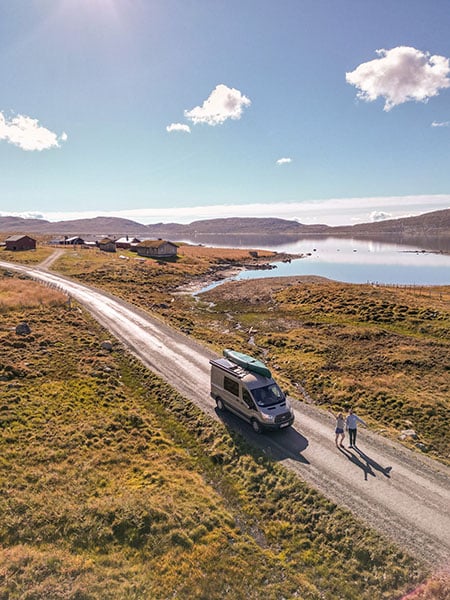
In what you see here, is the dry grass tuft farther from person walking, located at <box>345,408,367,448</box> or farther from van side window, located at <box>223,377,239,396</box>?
person walking, located at <box>345,408,367,448</box>

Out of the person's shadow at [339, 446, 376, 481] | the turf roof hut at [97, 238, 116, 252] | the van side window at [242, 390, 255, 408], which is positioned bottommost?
the person's shadow at [339, 446, 376, 481]

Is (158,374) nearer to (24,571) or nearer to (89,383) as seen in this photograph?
(89,383)

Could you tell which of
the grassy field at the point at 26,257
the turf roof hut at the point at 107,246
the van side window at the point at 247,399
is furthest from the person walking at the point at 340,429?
the turf roof hut at the point at 107,246

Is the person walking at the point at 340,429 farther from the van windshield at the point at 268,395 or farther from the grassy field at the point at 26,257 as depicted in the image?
the grassy field at the point at 26,257

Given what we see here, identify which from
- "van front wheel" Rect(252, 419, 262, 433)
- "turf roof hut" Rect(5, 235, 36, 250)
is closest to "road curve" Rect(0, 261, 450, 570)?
"van front wheel" Rect(252, 419, 262, 433)

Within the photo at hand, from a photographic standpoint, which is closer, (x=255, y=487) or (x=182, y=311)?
(x=255, y=487)

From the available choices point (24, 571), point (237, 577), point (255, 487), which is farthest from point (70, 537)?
point (255, 487)
